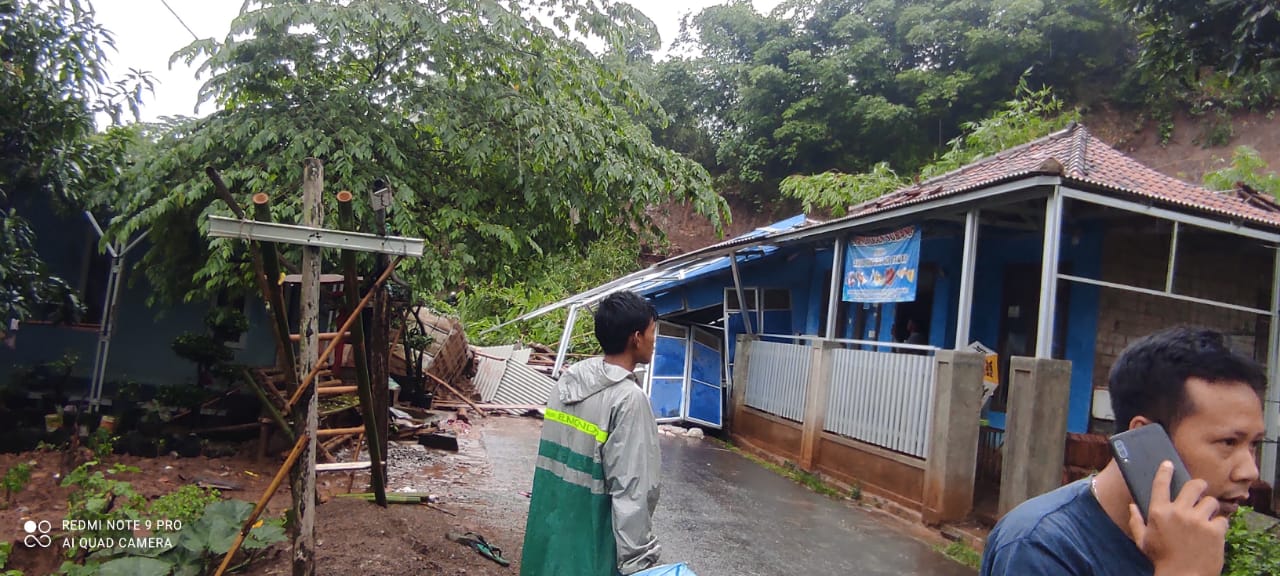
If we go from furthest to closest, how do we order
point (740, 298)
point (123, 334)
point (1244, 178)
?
point (1244, 178) < point (740, 298) < point (123, 334)

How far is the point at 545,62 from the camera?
8117 millimetres

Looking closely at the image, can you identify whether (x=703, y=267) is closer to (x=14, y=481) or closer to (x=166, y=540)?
(x=14, y=481)

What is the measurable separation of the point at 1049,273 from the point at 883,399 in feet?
8.48

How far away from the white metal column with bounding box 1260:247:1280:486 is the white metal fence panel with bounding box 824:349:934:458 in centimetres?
366

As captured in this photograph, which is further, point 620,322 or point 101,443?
point 101,443

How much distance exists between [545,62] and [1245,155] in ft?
47.5

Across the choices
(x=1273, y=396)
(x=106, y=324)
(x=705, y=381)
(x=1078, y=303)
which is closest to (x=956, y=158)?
(x=705, y=381)

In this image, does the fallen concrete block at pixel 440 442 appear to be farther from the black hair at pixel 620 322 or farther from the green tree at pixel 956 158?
the green tree at pixel 956 158

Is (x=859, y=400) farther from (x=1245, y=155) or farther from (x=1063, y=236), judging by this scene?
(x=1245, y=155)

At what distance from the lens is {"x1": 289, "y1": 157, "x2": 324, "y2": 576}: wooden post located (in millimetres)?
3859

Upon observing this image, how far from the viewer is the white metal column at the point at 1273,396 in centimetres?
851

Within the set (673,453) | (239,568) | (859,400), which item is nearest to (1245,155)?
(859,400)

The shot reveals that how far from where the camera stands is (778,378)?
12195 millimetres

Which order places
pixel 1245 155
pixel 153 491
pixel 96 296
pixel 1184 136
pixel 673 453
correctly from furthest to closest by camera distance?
pixel 1184 136 → pixel 1245 155 → pixel 673 453 → pixel 96 296 → pixel 153 491
